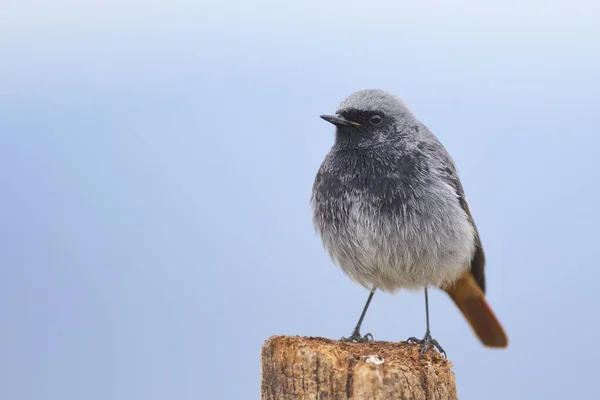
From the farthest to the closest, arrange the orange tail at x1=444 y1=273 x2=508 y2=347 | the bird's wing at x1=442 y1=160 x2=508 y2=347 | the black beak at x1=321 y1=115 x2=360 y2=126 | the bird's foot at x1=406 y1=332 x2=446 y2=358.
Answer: the orange tail at x1=444 y1=273 x2=508 y2=347 → the bird's wing at x1=442 y1=160 x2=508 y2=347 → the black beak at x1=321 y1=115 x2=360 y2=126 → the bird's foot at x1=406 y1=332 x2=446 y2=358

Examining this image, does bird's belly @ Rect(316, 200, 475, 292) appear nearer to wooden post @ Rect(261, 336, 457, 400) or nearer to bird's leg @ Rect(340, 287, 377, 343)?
bird's leg @ Rect(340, 287, 377, 343)

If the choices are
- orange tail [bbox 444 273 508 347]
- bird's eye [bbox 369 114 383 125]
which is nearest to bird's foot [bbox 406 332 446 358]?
orange tail [bbox 444 273 508 347]

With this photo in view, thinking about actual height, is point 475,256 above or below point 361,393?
above

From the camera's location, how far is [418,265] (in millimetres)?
5332

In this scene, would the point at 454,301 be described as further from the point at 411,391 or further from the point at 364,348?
the point at 411,391

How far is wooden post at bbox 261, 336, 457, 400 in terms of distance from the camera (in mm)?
3818

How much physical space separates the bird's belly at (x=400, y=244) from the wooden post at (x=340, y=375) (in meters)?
1.19

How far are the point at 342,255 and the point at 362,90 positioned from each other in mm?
1243

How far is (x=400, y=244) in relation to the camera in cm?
520

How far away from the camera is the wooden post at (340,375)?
150 inches


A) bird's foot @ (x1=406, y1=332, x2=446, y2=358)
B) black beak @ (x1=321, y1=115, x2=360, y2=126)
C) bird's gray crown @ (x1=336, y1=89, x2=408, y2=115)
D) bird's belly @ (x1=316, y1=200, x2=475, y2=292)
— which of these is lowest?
bird's foot @ (x1=406, y1=332, x2=446, y2=358)

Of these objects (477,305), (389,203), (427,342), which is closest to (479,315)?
(477,305)

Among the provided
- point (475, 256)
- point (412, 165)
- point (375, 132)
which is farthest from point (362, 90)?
point (475, 256)

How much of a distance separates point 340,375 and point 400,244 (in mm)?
1551
